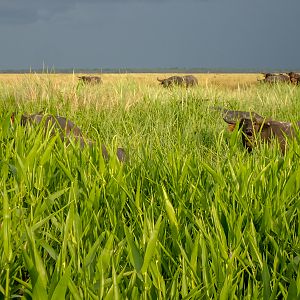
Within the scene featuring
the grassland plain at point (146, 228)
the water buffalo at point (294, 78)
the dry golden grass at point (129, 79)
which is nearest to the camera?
the grassland plain at point (146, 228)

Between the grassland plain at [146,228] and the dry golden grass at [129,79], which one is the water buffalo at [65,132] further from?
the dry golden grass at [129,79]

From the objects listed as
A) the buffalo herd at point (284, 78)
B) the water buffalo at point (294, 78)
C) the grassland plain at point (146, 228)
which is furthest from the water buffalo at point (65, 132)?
the water buffalo at point (294, 78)

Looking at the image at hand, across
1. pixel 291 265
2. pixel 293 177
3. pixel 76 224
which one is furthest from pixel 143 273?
pixel 293 177

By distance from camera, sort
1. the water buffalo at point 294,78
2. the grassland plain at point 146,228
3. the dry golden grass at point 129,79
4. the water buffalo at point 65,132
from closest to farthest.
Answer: the grassland plain at point 146,228 → the water buffalo at point 65,132 → the dry golden grass at point 129,79 → the water buffalo at point 294,78

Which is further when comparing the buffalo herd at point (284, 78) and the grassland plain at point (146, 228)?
the buffalo herd at point (284, 78)

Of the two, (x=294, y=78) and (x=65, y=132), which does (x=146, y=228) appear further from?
(x=294, y=78)

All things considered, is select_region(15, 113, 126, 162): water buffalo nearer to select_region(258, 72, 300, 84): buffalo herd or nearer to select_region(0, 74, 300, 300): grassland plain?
select_region(0, 74, 300, 300): grassland plain

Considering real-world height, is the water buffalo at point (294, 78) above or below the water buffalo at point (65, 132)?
above

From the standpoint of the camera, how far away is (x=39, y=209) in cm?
176

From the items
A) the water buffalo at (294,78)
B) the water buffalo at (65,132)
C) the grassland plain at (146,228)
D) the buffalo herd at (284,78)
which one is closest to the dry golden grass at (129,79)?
the buffalo herd at (284,78)

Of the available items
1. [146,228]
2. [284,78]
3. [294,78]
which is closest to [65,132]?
[146,228]

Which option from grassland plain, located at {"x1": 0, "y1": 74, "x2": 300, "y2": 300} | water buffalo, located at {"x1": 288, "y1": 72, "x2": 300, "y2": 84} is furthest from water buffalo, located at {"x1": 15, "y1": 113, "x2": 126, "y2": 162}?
water buffalo, located at {"x1": 288, "y1": 72, "x2": 300, "y2": 84}

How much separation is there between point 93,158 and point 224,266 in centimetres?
133

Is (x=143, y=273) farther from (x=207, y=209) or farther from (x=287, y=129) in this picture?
(x=287, y=129)
